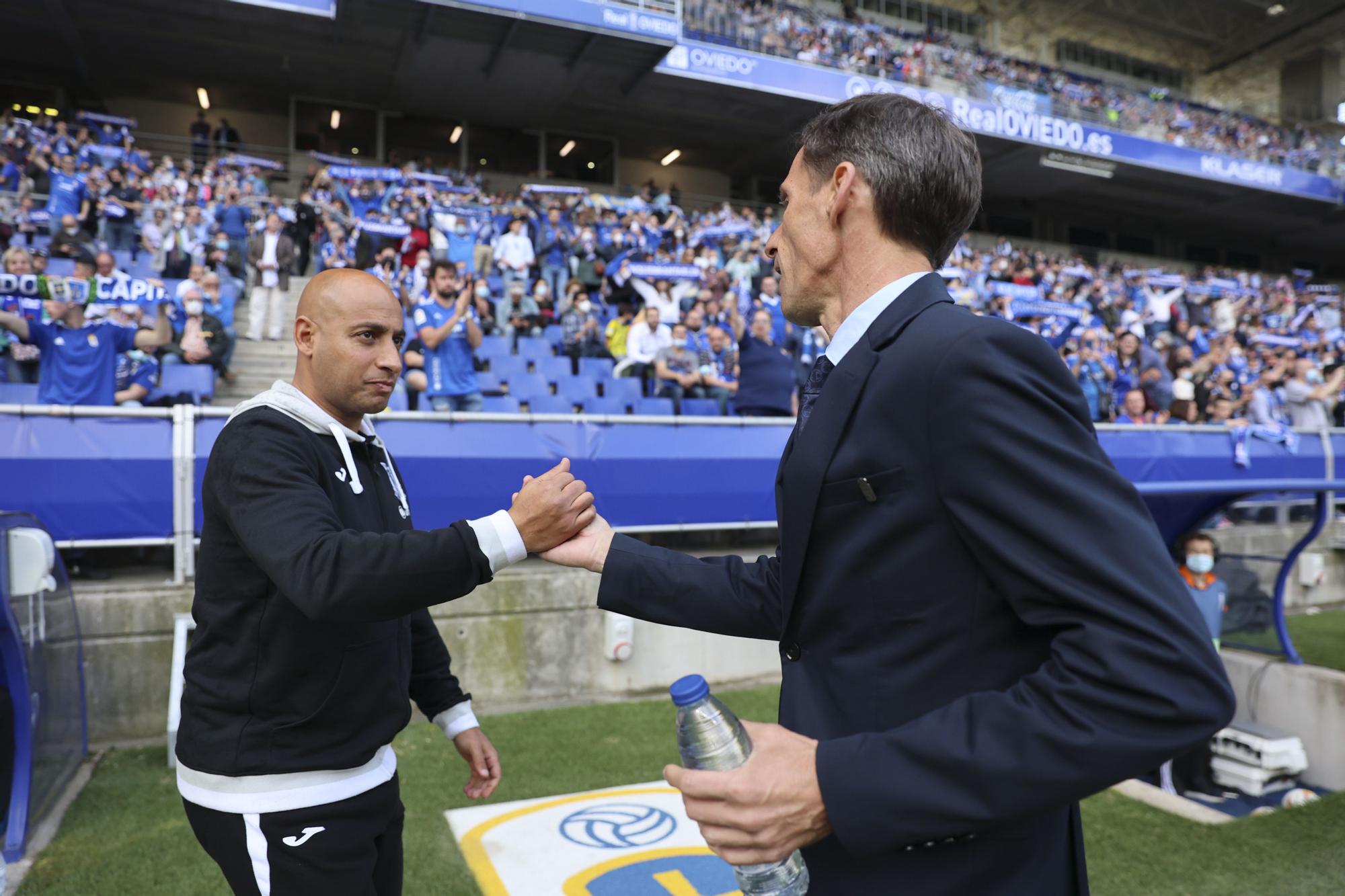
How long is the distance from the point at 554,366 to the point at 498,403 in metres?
1.52

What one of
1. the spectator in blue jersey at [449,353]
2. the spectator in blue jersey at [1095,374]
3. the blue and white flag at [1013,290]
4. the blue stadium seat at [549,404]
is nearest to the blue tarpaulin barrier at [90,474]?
the spectator in blue jersey at [449,353]

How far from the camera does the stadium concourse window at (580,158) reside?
926 inches

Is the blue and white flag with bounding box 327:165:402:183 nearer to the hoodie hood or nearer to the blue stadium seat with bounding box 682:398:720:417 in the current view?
the blue stadium seat with bounding box 682:398:720:417

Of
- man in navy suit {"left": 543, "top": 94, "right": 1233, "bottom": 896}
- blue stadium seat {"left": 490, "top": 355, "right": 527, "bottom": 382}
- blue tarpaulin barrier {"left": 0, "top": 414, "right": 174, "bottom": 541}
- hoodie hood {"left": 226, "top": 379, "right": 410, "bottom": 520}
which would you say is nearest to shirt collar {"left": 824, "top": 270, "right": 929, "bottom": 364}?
man in navy suit {"left": 543, "top": 94, "right": 1233, "bottom": 896}

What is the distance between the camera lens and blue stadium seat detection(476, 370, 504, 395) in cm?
900

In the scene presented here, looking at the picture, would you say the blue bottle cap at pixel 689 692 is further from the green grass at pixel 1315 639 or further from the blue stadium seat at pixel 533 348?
the blue stadium seat at pixel 533 348

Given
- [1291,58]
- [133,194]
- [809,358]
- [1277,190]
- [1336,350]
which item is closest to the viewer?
[809,358]

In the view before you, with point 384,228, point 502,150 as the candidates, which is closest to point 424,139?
point 502,150

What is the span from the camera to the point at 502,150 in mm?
23047

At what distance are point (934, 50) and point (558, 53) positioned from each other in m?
12.5

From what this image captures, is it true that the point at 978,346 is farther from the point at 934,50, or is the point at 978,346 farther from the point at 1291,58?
the point at 1291,58

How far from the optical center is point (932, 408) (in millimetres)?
1116

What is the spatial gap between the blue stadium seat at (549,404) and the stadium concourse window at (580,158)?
15519mm

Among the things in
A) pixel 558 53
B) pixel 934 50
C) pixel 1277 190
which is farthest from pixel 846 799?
pixel 1277 190
